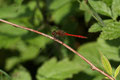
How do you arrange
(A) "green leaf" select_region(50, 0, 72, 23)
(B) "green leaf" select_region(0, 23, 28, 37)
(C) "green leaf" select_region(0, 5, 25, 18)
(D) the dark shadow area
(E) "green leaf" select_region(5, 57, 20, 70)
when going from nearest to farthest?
(D) the dark shadow area, (B) "green leaf" select_region(0, 23, 28, 37), (C) "green leaf" select_region(0, 5, 25, 18), (A) "green leaf" select_region(50, 0, 72, 23), (E) "green leaf" select_region(5, 57, 20, 70)

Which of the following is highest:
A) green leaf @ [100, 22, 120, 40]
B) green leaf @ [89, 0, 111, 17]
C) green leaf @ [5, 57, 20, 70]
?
green leaf @ [89, 0, 111, 17]

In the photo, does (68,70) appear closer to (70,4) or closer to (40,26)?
(40,26)

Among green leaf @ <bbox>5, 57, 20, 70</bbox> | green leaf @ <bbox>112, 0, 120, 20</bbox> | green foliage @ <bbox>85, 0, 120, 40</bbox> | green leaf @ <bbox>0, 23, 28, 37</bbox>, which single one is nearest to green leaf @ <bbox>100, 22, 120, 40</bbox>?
green foliage @ <bbox>85, 0, 120, 40</bbox>

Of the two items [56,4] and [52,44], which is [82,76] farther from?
[56,4]

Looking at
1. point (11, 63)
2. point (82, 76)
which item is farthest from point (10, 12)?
point (82, 76)

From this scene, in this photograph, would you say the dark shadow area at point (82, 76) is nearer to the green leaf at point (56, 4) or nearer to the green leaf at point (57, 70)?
the green leaf at point (57, 70)

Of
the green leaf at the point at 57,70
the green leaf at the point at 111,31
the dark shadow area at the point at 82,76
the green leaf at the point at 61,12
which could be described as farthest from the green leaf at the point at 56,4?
the green leaf at the point at 111,31

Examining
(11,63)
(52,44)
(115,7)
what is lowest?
(11,63)

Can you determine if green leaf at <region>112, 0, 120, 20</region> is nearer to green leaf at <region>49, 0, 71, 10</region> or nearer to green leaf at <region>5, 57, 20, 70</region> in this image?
green leaf at <region>49, 0, 71, 10</region>
